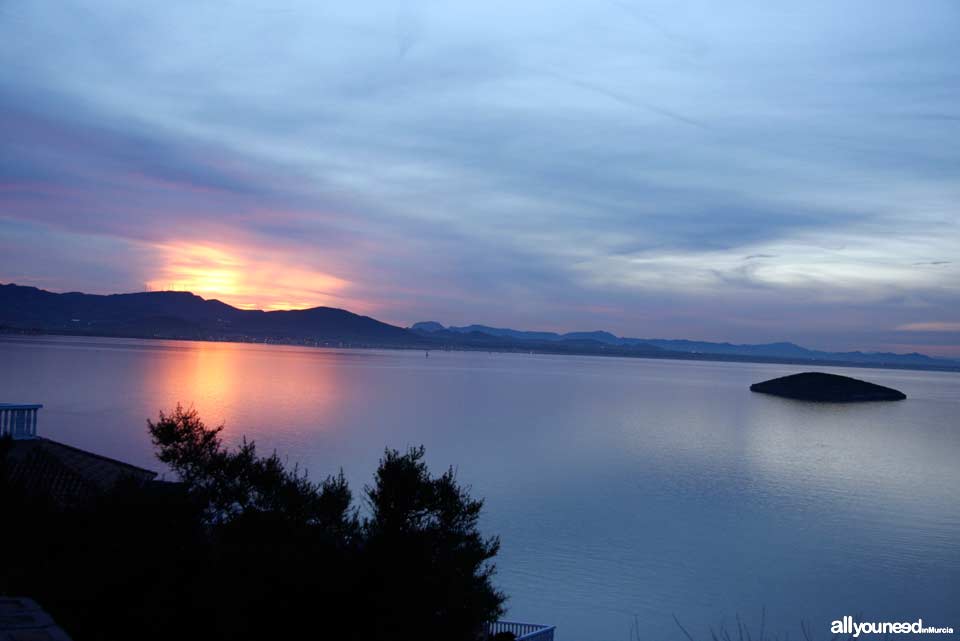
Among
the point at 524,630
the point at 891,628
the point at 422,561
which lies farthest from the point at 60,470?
the point at 891,628

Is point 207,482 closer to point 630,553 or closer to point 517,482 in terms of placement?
point 630,553

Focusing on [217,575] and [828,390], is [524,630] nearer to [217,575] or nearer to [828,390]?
[217,575]

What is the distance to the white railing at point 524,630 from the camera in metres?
12.9

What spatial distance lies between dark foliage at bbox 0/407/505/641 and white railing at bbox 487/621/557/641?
48.1 inches

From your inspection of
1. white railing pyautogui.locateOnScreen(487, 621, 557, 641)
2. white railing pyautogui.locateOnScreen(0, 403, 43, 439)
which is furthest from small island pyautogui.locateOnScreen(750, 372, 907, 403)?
white railing pyautogui.locateOnScreen(0, 403, 43, 439)

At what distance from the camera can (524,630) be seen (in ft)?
45.8

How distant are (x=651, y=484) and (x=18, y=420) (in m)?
26.8

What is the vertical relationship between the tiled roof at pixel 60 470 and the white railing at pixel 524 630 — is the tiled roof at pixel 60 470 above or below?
above

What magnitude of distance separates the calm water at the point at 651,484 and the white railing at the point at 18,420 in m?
10.8

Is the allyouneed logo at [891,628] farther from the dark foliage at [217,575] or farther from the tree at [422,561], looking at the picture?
the dark foliage at [217,575]

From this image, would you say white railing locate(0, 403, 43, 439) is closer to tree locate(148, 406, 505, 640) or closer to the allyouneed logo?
tree locate(148, 406, 505, 640)

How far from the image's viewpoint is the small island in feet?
361

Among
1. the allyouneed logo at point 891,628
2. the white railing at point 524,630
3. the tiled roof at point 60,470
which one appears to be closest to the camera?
the tiled roof at point 60,470

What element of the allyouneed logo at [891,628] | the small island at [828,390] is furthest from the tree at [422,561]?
the small island at [828,390]
